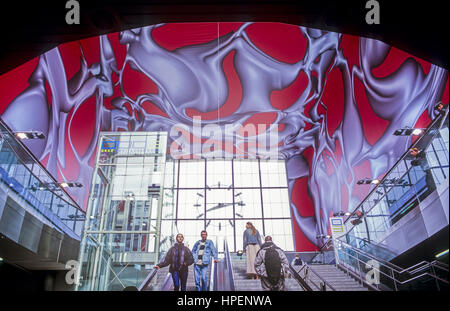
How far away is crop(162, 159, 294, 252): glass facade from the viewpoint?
20641mm

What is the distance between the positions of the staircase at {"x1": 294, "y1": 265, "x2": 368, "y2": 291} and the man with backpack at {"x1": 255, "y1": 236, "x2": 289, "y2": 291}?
146 centimetres

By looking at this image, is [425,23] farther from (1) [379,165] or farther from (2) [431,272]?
(1) [379,165]

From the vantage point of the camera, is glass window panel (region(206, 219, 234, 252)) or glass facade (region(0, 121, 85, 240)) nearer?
glass facade (region(0, 121, 85, 240))

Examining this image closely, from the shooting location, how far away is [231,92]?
15742mm

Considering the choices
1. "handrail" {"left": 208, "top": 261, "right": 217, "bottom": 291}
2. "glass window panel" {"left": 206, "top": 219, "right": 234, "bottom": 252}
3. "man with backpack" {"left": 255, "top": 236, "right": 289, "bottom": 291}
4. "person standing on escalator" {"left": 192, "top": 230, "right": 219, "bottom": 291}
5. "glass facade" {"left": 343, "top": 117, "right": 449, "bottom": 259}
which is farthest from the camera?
"glass window panel" {"left": 206, "top": 219, "right": 234, "bottom": 252}

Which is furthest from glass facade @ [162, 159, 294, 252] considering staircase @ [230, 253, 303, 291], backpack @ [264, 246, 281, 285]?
backpack @ [264, 246, 281, 285]

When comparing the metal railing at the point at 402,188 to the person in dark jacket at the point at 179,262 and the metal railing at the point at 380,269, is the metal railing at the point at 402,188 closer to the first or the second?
the metal railing at the point at 380,269

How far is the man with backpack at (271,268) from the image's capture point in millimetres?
6449

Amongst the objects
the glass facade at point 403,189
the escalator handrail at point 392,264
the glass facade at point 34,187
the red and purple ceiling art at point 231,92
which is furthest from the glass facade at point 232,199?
the escalator handrail at point 392,264

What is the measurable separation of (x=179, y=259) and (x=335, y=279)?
443 cm

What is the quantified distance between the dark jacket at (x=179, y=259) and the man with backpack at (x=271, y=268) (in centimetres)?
133

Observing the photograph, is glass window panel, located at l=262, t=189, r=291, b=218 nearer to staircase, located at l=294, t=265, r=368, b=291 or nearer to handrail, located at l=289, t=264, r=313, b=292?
staircase, located at l=294, t=265, r=368, b=291

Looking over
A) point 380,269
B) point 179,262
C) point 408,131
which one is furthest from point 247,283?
point 408,131

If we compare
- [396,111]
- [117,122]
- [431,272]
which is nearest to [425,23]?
[431,272]
